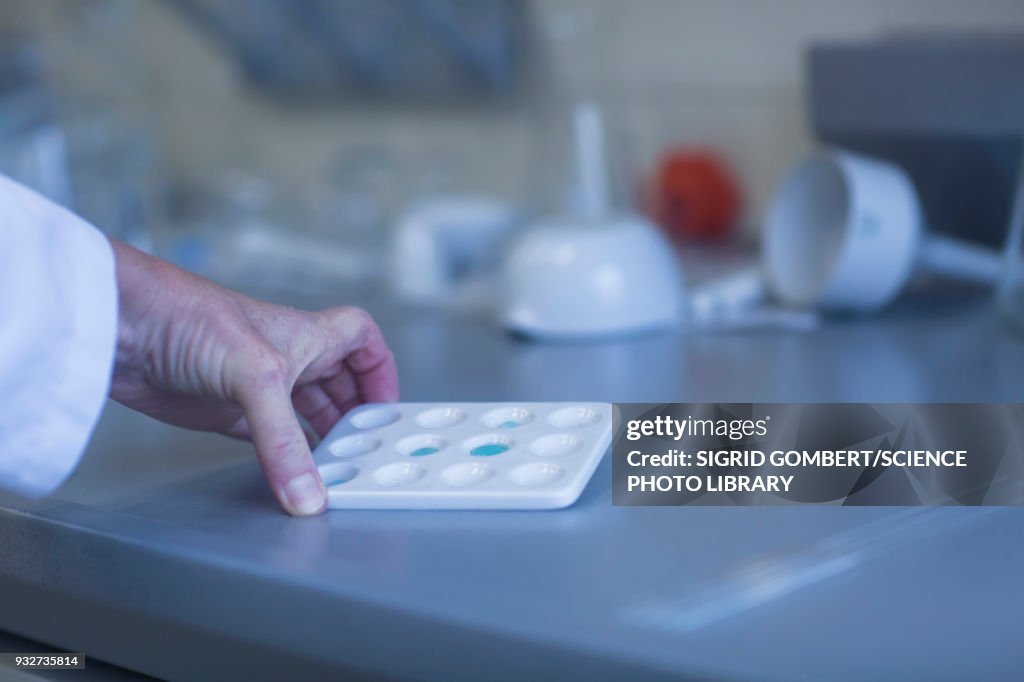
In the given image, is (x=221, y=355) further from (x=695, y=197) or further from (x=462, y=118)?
(x=462, y=118)

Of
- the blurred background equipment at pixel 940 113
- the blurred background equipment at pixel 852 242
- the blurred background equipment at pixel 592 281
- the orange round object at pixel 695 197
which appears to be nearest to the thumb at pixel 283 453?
the blurred background equipment at pixel 592 281

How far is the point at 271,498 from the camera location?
0.55 meters

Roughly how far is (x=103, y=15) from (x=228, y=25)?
0.82 ft

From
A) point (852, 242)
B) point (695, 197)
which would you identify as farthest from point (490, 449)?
point (695, 197)

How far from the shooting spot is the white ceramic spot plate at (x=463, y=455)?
511mm

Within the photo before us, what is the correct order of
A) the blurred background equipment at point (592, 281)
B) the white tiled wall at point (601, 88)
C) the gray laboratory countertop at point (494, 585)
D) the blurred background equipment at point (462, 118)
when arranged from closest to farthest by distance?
the gray laboratory countertop at point (494, 585) → the blurred background equipment at point (592, 281) → the blurred background equipment at point (462, 118) → the white tiled wall at point (601, 88)

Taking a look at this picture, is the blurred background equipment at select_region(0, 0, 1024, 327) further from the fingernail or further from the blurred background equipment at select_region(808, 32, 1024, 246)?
the fingernail

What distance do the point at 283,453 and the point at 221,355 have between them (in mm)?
58

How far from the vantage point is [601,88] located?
1.28m

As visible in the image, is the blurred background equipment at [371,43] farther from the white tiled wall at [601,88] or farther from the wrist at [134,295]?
the wrist at [134,295]

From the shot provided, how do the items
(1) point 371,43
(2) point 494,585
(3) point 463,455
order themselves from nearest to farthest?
(2) point 494,585 < (3) point 463,455 < (1) point 371,43

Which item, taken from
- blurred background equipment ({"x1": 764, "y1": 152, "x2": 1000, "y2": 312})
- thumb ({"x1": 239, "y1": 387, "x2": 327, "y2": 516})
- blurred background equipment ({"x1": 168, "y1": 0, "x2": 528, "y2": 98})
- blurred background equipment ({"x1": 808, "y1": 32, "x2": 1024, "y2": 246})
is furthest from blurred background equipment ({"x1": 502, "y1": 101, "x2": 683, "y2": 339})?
blurred background equipment ({"x1": 168, "y1": 0, "x2": 528, "y2": 98})

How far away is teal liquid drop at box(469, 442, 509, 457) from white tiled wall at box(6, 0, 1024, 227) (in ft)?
2.27

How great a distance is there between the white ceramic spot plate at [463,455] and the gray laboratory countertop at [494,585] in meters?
0.01
